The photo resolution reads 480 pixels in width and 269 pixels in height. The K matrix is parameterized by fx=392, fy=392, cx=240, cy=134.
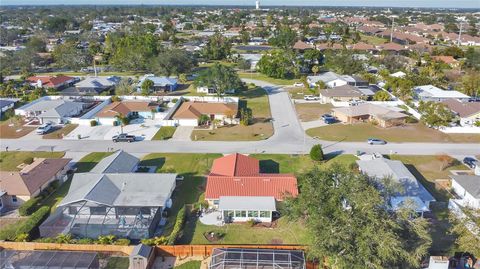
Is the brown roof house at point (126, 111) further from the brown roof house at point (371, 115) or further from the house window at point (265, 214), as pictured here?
the house window at point (265, 214)

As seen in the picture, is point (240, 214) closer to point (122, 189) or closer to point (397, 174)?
→ point (122, 189)

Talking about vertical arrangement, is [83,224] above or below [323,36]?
below

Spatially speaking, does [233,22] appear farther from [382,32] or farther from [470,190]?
[470,190]

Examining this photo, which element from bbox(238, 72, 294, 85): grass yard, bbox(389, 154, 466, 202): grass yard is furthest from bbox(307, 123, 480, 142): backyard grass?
bbox(238, 72, 294, 85): grass yard

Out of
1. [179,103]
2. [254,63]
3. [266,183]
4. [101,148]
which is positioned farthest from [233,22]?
[266,183]

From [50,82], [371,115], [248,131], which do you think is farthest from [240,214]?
[50,82]

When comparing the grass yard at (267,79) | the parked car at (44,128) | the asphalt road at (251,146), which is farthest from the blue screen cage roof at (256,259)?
the grass yard at (267,79)
